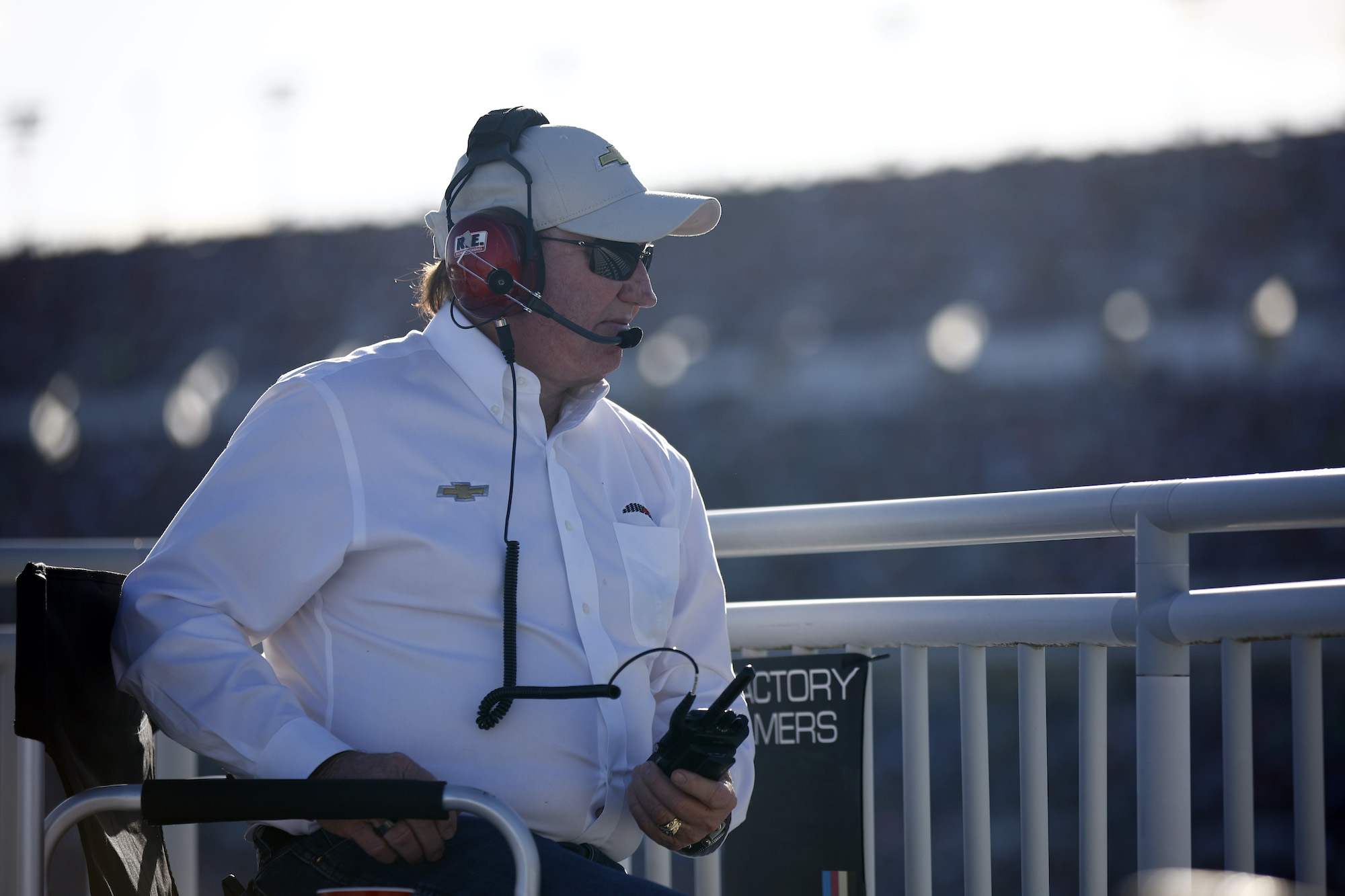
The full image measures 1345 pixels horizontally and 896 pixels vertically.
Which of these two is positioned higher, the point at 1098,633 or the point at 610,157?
the point at 610,157

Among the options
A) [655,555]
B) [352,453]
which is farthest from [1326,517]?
[352,453]

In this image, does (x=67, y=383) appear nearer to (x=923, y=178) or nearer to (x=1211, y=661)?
(x=923, y=178)

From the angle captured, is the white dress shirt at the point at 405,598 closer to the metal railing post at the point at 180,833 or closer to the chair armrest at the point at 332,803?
the chair armrest at the point at 332,803

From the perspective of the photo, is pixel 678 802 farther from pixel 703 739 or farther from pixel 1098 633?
pixel 1098 633

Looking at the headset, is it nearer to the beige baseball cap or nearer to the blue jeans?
the beige baseball cap

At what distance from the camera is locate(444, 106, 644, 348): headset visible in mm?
2041

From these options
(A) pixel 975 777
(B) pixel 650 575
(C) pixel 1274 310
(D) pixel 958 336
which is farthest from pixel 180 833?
(C) pixel 1274 310

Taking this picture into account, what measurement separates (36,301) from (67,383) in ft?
7.55

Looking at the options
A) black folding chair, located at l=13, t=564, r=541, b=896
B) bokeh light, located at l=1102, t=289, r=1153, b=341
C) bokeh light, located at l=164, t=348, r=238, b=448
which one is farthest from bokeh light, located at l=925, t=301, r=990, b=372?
black folding chair, located at l=13, t=564, r=541, b=896

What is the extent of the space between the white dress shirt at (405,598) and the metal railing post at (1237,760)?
75 cm

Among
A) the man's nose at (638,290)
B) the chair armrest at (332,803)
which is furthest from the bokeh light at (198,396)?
the chair armrest at (332,803)

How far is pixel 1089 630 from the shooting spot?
206 cm

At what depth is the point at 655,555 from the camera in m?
2.08

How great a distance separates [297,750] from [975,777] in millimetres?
1196
